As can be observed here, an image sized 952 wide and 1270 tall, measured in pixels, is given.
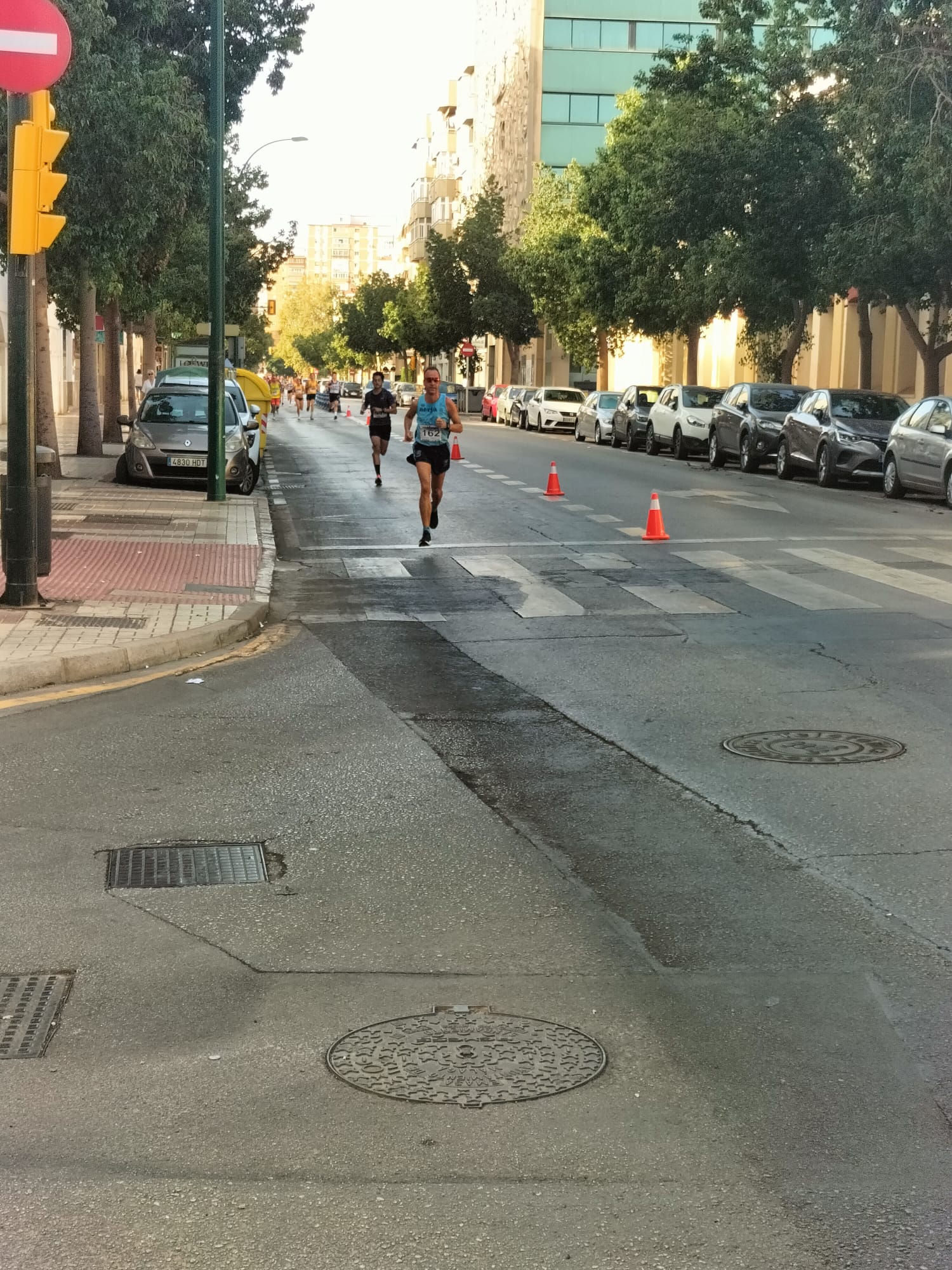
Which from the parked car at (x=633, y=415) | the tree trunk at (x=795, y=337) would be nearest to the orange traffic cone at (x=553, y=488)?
the tree trunk at (x=795, y=337)

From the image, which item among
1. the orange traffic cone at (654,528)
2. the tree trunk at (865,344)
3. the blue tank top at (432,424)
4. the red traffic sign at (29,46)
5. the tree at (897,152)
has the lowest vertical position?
the orange traffic cone at (654,528)

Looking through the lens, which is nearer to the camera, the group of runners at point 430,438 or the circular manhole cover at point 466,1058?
the circular manhole cover at point 466,1058

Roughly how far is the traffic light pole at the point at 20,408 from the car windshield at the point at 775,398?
75.3 ft

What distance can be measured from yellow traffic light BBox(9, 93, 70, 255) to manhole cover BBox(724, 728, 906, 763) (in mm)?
5536

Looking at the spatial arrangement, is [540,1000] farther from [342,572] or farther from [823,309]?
[823,309]

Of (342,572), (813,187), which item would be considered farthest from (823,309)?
(342,572)

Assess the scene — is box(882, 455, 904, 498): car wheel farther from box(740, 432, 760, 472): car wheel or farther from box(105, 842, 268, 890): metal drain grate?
Answer: box(105, 842, 268, 890): metal drain grate

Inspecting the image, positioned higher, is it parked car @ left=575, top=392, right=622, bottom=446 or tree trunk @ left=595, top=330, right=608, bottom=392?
tree trunk @ left=595, top=330, right=608, bottom=392

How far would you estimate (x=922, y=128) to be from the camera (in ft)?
89.5

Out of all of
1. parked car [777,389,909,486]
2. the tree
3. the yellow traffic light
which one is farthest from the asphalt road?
the tree

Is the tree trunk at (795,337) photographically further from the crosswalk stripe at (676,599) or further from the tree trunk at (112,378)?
the crosswalk stripe at (676,599)

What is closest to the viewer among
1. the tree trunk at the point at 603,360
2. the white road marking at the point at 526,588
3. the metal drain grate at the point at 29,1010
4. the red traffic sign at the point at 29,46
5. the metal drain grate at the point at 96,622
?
the metal drain grate at the point at 29,1010

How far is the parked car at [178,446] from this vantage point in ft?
81.8

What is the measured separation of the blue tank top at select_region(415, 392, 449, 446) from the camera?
1823 cm
